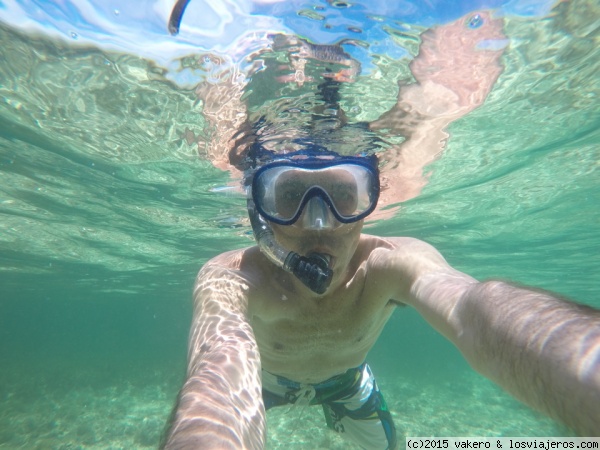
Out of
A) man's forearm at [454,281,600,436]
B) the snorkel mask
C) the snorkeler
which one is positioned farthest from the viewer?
the snorkel mask

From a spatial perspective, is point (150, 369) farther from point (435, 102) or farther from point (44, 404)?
point (435, 102)

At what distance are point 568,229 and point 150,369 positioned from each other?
34.0m

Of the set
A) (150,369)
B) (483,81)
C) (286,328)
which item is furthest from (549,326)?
(150,369)

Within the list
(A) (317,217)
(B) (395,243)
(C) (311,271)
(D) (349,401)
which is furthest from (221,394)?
(D) (349,401)

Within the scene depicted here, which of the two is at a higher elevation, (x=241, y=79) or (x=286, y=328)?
(x=241, y=79)

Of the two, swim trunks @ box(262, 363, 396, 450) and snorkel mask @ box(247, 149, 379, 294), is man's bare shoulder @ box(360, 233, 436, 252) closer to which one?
snorkel mask @ box(247, 149, 379, 294)

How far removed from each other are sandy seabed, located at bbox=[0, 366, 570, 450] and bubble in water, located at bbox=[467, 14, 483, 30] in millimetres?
9089

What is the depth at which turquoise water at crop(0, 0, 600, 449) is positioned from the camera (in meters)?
5.98

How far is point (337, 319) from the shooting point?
443cm

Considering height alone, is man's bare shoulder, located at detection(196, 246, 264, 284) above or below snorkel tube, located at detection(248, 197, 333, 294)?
below

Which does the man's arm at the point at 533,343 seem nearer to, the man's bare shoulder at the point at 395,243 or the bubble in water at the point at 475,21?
the man's bare shoulder at the point at 395,243

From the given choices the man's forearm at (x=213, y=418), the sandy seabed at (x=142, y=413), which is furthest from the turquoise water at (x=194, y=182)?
the man's forearm at (x=213, y=418)

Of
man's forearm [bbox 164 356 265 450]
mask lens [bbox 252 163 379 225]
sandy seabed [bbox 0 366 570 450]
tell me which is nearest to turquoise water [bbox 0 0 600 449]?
sandy seabed [bbox 0 366 570 450]

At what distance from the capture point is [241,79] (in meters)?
6.48
